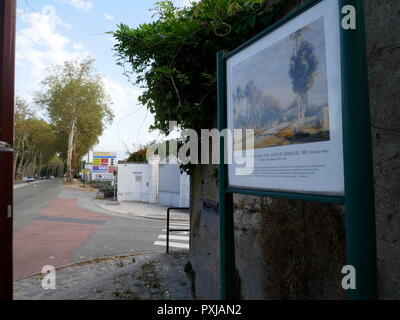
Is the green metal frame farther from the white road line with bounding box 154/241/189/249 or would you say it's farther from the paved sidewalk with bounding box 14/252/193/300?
the white road line with bounding box 154/241/189/249

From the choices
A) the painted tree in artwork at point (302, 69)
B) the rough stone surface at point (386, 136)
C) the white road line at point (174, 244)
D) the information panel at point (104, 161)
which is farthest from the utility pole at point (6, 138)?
the information panel at point (104, 161)

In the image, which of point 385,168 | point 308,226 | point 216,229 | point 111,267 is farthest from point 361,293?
point 111,267

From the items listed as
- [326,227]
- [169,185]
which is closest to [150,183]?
[169,185]

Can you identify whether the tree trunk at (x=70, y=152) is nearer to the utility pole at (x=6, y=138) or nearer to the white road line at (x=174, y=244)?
the white road line at (x=174, y=244)

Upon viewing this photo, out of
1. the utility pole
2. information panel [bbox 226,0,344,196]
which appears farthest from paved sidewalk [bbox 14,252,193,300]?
information panel [bbox 226,0,344,196]

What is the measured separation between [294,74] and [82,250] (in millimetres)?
8238

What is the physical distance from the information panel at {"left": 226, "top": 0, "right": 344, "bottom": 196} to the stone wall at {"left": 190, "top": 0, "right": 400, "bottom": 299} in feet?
1.65

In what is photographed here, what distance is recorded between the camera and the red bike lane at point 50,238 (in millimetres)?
7101

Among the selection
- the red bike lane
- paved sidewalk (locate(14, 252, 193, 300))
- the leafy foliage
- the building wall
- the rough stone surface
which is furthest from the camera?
the building wall

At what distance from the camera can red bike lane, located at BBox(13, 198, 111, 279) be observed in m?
7.10

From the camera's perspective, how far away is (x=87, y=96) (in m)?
39.0

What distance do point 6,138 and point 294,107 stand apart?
9.25ft

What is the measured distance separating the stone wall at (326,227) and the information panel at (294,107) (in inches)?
19.8

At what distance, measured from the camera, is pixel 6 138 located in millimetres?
2986
